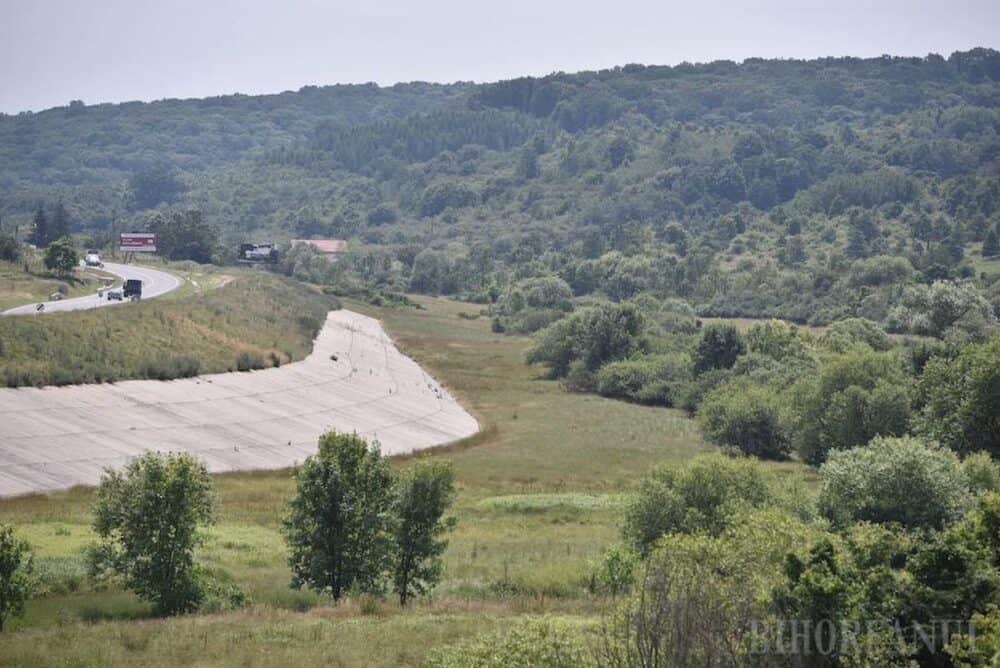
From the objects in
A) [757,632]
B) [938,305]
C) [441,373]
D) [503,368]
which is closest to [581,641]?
[757,632]

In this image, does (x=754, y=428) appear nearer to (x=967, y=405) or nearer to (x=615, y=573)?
(x=967, y=405)

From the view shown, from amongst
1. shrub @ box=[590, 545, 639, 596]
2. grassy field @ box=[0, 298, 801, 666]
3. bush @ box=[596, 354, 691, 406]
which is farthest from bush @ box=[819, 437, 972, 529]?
bush @ box=[596, 354, 691, 406]

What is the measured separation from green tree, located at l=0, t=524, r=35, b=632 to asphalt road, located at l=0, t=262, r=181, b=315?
243ft

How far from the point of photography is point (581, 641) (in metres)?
33.3

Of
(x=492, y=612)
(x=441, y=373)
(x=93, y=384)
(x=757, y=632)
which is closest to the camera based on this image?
(x=757, y=632)

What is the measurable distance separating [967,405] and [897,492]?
28930 mm

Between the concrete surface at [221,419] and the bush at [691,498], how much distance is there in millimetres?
28353

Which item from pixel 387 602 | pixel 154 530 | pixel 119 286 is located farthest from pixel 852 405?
pixel 119 286

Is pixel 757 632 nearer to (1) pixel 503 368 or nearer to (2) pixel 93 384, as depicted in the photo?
(2) pixel 93 384

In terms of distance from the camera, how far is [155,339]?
10706 cm

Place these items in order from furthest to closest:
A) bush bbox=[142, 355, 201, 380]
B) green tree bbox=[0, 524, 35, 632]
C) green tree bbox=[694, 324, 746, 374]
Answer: green tree bbox=[694, 324, 746, 374] → bush bbox=[142, 355, 201, 380] → green tree bbox=[0, 524, 35, 632]

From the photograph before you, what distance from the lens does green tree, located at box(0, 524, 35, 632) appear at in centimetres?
3862

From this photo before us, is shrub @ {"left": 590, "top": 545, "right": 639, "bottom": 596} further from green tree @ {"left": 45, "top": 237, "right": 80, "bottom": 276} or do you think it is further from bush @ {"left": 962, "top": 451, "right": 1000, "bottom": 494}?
green tree @ {"left": 45, "top": 237, "right": 80, "bottom": 276}

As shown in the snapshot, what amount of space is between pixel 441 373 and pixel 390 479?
9351 centimetres
